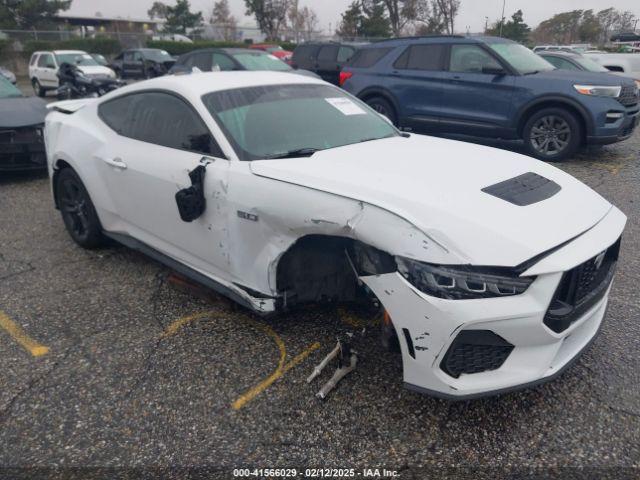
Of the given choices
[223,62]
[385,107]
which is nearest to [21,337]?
[385,107]

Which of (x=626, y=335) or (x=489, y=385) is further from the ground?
(x=489, y=385)

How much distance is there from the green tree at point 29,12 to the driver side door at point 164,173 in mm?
44372

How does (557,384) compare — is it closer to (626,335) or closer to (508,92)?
(626,335)

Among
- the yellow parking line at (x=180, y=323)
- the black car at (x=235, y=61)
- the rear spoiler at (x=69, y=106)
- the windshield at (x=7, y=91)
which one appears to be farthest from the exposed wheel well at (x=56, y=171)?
the black car at (x=235, y=61)

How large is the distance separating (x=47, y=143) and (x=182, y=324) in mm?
2511

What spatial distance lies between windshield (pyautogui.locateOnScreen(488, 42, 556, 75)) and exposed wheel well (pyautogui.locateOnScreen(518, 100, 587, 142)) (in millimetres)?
564

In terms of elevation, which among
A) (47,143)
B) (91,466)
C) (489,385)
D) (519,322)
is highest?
(47,143)

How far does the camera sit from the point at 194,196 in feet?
9.46

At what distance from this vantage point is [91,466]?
213 cm

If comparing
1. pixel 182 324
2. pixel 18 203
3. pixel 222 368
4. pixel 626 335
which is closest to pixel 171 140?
pixel 182 324

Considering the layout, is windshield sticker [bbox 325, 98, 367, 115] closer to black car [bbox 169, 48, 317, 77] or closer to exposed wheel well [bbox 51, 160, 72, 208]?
exposed wheel well [bbox 51, 160, 72, 208]

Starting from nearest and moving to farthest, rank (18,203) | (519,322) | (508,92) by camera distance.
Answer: (519,322) → (18,203) → (508,92)

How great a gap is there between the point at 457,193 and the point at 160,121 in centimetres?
216

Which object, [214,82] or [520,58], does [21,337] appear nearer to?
[214,82]
